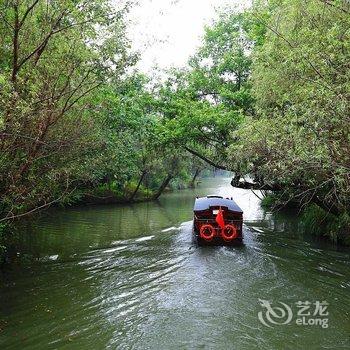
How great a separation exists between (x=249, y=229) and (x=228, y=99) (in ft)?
23.4

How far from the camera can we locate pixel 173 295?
9016 millimetres

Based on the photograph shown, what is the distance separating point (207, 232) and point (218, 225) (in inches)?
19.9

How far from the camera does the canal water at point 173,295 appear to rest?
695 cm

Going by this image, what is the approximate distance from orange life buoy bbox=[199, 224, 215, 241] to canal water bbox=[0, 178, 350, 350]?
0.49 m

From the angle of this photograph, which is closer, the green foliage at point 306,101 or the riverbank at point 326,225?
the green foliage at point 306,101

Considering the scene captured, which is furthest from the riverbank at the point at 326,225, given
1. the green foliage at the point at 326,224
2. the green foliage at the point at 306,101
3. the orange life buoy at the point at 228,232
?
the orange life buoy at the point at 228,232

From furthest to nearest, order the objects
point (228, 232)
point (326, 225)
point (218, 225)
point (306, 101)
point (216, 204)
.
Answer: point (326, 225) → point (216, 204) → point (218, 225) → point (228, 232) → point (306, 101)

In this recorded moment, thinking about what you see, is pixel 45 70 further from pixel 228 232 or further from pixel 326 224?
pixel 326 224

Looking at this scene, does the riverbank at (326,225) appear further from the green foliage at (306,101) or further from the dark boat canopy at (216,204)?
the dark boat canopy at (216,204)

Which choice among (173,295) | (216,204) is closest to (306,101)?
(173,295)

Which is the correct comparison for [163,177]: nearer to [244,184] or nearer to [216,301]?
[244,184]

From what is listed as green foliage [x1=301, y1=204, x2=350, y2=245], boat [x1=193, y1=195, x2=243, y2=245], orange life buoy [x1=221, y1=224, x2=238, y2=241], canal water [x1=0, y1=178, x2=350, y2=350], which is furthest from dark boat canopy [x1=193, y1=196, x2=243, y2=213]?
green foliage [x1=301, y1=204, x2=350, y2=245]

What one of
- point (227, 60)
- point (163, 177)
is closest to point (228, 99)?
point (227, 60)

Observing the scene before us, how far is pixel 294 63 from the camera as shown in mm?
Result: 9141
